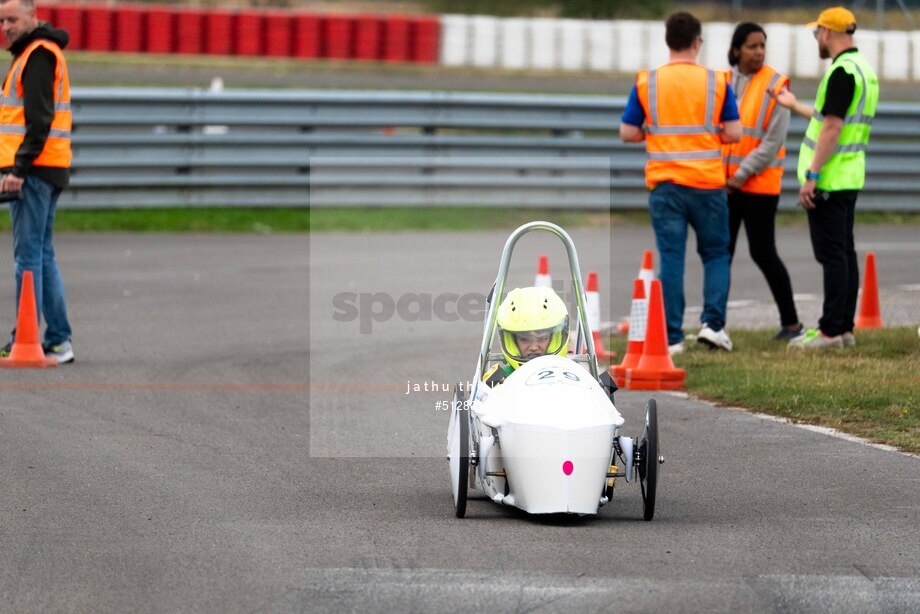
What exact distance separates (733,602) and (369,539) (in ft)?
5.08

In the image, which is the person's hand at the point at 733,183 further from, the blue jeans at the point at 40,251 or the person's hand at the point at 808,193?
the blue jeans at the point at 40,251

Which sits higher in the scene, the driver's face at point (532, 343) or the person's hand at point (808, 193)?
the person's hand at point (808, 193)

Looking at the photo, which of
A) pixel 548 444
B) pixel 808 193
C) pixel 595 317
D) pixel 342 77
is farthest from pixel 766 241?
pixel 342 77

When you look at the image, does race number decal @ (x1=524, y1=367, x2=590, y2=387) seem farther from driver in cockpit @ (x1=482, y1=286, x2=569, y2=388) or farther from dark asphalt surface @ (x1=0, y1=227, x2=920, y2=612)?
dark asphalt surface @ (x1=0, y1=227, x2=920, y2=612)

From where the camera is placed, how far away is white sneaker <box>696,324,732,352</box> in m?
11.3

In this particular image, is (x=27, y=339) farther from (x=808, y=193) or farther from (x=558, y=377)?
(x=808, y=193)

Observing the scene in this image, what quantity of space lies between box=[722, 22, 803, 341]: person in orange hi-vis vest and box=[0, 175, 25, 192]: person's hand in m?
5.12

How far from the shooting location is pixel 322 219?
19266mm

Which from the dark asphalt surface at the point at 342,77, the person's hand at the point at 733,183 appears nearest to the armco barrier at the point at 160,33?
the dark asphalt surface at the point at 342,77

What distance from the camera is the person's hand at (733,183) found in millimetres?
11523

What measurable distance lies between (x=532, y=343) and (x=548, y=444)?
0.90 metres

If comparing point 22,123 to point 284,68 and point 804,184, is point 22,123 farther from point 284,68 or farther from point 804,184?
point 284,68

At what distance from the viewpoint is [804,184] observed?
11.0 m

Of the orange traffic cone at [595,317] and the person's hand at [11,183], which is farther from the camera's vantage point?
the orange traffic cone at [595,317]
